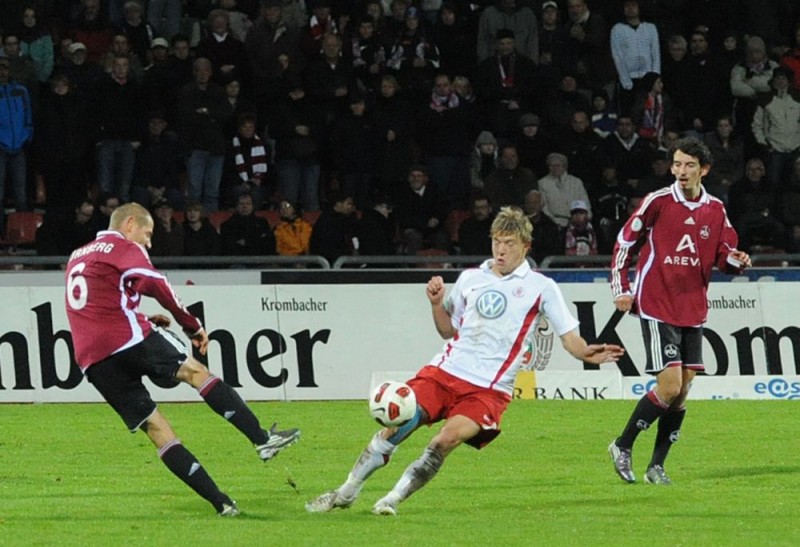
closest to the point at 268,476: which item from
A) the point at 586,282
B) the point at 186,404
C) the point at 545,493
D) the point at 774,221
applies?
the point at 545,493

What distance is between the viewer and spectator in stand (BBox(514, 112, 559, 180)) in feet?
73.0

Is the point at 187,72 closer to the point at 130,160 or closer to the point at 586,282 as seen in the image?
the point at 130,160

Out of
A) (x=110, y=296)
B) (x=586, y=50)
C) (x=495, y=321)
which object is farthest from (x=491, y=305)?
(x=586, y=50)

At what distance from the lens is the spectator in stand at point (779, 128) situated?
22.7m

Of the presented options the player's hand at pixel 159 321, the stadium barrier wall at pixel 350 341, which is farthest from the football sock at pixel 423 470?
the stadium barrier wall at pixel 350 341

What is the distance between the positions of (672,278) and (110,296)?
387 centimetres

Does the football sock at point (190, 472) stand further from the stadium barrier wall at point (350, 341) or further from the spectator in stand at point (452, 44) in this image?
the spectator in stand at point (452, 44)

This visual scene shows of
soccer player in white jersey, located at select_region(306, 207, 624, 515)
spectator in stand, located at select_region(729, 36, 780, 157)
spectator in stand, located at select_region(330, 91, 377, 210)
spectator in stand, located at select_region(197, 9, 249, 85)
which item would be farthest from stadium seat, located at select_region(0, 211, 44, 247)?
soccer player in white jersey, located at select_region(306, 207, 624, 515)

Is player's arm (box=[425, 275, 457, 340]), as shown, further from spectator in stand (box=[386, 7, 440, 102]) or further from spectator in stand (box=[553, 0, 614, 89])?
spectator in stand (box=[553, 0, 614, 89])

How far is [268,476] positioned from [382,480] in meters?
0.88

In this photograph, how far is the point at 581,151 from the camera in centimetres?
2247

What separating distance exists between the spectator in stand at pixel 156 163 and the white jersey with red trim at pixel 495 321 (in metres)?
12.6

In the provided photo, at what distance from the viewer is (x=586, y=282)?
61.4 feet

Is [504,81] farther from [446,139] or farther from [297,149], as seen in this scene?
[297,149]
